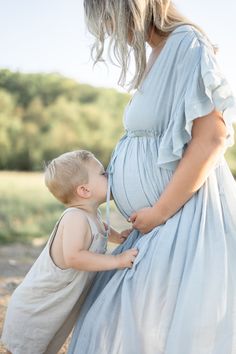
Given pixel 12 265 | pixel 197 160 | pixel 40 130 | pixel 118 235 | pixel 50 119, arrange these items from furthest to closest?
pixel 50 119
pixel 40 130
pixel 12 265
pixel 118 235
pixel 197 160

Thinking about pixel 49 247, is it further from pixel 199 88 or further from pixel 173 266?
pixel 199 88

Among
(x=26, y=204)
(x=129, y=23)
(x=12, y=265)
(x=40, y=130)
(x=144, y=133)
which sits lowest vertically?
(x=26, y=204)

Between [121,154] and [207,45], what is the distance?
0.49m

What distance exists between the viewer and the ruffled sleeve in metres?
2.13

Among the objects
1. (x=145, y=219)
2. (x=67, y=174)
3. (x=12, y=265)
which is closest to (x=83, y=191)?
(x=67, y=174)

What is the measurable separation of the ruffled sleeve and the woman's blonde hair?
146 mm

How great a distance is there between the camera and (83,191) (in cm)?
249

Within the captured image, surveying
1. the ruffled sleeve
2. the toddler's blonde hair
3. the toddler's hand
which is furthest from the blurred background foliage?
the ruffled sleeve

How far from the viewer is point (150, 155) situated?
7.57 ft

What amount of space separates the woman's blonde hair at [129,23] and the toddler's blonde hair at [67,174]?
35cm

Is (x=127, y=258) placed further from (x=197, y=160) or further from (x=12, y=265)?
(x=12, y=265)

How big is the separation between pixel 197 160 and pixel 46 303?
33.4 inches

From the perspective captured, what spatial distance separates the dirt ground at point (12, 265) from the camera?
15.7ft

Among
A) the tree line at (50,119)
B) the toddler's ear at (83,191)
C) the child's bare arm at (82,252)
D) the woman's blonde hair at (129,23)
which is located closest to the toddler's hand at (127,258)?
the child's bare arm at (82,252)
